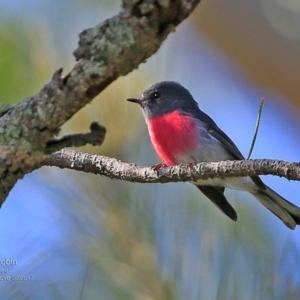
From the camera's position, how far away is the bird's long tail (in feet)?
7.26

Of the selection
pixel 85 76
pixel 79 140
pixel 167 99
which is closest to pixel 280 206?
pixel 167 99

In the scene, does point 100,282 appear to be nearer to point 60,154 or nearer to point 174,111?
point 60,154

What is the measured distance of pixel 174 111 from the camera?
3.07 m

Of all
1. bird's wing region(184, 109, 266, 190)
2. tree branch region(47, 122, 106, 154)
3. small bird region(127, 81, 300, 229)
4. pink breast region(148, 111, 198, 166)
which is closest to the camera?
tree branch region(47, 122, 106, 154)

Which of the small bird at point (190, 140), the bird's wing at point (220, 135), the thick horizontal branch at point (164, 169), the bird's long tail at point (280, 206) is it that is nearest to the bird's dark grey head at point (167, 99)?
the small bird at point (190, 140)

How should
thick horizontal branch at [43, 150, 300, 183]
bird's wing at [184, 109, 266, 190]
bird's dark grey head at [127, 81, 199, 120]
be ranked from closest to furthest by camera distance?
thick horizontal branch at [43, 150, 300, 183]
bird's wing at [184, 109, 266, 190]
bird's dark grey head at [127, 81, 199, 120]

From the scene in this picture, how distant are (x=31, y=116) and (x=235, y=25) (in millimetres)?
1497

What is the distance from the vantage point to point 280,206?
2377 mm

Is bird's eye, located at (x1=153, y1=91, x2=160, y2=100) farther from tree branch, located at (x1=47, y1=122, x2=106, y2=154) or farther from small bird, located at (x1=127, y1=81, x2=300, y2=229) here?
tree branch, located at (x1=47, y1=122, x2=106, y2=154)

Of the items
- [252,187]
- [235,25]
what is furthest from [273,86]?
[252,187]

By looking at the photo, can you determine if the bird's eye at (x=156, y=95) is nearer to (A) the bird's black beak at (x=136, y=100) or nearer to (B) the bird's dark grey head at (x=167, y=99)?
(B) the bird's dark grey head at (x=167, y=99)

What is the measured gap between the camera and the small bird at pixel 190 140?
2.50 meters

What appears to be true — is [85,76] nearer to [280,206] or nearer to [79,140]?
[79,140]

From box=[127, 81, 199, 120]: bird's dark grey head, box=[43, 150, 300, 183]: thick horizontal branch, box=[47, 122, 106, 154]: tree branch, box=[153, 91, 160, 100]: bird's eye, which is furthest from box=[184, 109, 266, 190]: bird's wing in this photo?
box=[47, 122, 106, 154]: tree branch
